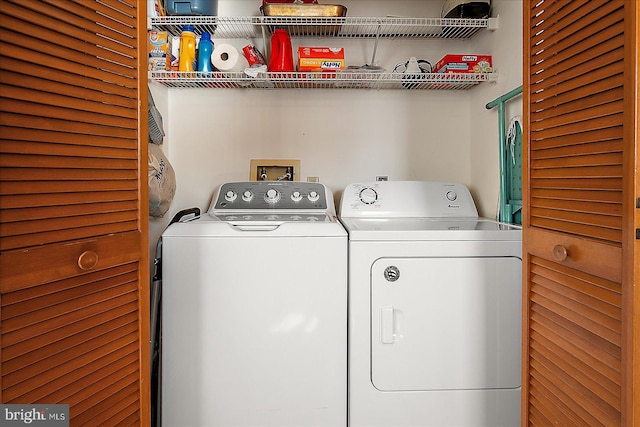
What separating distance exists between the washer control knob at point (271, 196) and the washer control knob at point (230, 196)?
5.9 inches

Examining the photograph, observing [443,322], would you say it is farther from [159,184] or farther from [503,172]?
[159,184]

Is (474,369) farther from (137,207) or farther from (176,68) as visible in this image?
(176,68)

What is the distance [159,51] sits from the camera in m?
2.00

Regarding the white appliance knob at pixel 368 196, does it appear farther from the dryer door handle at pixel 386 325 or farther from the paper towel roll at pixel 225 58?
the paper towel roll at pixel 225 58

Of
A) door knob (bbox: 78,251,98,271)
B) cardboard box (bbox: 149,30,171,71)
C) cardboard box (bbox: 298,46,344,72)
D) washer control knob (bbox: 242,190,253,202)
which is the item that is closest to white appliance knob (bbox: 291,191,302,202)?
washer control knob (bbox: 242,190,253,202)

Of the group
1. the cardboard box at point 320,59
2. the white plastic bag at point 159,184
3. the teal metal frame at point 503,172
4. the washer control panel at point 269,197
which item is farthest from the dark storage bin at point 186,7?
the teal metal frame at point 503,172

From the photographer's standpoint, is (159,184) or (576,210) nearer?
(576,210)

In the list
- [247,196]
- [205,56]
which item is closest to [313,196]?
[247,196]

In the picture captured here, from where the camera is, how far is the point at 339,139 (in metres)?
2.35

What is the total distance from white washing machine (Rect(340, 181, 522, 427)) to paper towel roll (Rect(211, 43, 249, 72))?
1.03 m

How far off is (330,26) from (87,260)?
1.67 metres

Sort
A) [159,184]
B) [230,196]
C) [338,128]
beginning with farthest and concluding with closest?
[338,128] < [230,196] < [159,184]

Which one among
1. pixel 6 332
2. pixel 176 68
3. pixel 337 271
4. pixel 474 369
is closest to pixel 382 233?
pixel 337 271

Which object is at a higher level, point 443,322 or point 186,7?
point 186,7
